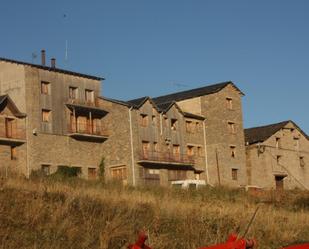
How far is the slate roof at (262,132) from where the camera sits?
65.8 m

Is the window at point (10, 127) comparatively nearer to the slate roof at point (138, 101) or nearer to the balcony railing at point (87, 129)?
the balcony railing at point (87, 129)

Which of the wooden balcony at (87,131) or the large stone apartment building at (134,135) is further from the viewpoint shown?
the wooden balcony at (87,131)

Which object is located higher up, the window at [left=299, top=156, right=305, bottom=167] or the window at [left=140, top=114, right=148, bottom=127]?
the window at [left=140, top=114, right=148, bottom=127]

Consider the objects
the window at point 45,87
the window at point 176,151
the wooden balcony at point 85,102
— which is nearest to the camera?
the window at point 45,87

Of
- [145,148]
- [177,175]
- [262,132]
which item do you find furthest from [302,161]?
[145,148]

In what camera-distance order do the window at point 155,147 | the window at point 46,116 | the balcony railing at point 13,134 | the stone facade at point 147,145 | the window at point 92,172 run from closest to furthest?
the balcony railing at point 13,134 → the window at point 46,116 → the window at point 92,172 → the stone facade at point 147,145 → the window at point 155,147

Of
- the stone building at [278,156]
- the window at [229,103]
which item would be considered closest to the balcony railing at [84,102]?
the window at [229,103]

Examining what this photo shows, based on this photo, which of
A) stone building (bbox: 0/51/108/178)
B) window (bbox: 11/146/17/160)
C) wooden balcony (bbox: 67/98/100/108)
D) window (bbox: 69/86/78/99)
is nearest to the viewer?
window (bbox: 11/146/17/160)

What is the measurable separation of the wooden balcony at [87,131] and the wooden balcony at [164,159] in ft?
13.4

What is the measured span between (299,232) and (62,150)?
120ft

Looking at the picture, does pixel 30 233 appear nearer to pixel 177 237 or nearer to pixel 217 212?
pixel 177 237

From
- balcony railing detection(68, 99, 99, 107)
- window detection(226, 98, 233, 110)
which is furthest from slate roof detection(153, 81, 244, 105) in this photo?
balcony railing detection(68, 99, 99, 107)

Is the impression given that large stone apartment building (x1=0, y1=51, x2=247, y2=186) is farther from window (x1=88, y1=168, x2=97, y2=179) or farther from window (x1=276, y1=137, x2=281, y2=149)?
window (x1=276, y1=137, x2=281, y2=149)

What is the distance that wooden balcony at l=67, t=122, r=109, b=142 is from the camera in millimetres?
51031
